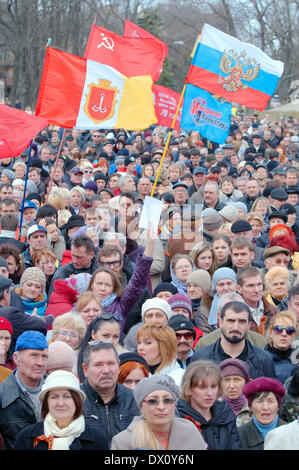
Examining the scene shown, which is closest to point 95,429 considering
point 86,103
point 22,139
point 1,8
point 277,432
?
point 277,432

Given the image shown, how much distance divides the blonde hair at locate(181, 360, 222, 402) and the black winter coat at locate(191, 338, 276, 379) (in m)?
0.84

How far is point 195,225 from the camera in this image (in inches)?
356

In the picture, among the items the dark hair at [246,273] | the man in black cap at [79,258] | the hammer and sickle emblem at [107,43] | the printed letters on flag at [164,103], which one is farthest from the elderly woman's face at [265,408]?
the printed letters on flag at [164,103]

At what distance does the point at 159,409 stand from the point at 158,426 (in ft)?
0.29

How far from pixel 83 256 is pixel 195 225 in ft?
6.67

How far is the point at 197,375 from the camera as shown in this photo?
469 centimetres

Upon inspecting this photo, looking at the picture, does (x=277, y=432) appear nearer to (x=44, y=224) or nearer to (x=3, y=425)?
(x=3, y=425)

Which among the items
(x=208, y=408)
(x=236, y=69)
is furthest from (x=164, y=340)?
(x=236, y=69)

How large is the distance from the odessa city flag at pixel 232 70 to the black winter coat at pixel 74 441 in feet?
23.3

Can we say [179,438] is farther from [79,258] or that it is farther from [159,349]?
[79,258]

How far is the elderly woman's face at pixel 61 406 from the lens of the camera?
13.8 feet

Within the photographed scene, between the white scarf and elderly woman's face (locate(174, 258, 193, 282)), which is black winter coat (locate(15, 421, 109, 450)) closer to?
the white scarf

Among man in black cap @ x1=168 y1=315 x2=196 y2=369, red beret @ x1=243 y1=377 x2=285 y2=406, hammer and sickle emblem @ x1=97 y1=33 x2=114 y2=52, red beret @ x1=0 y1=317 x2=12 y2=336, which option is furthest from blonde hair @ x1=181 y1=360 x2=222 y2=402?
hammer and sickle emblem @ x1=97 y1=33 x2=114 y2=52
